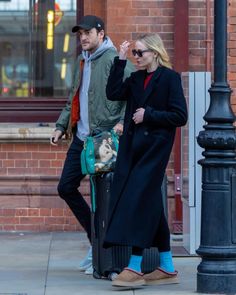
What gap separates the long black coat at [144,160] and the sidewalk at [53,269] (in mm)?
512

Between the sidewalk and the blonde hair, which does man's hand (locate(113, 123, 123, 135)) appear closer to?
the blonde hair

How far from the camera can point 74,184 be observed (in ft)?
25.8

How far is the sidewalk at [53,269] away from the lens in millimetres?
7258

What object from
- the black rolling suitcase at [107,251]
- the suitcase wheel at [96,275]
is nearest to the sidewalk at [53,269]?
the suitcase wheel at [96,275]

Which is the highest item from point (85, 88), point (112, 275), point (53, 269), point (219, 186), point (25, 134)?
point (85, 88)

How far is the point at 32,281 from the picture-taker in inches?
303

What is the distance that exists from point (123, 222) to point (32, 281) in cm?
116

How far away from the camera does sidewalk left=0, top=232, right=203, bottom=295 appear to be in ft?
23.8

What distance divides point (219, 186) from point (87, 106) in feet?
4.96

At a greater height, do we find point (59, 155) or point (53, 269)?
point (59, 155)

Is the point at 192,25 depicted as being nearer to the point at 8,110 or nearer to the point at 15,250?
the point at 8,110

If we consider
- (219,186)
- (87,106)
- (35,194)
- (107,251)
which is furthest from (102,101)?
(35,194)

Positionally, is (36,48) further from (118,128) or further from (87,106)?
(118,128)

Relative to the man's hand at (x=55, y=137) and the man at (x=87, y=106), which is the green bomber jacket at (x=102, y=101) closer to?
the man at (x=87, y=106)
